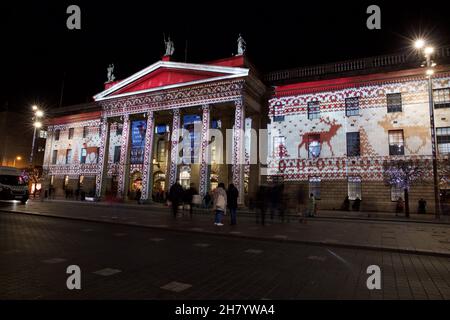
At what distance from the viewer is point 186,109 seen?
27.8 m

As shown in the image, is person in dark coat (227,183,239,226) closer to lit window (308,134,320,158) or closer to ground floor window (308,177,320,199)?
ground floor window (308,177,320,199)

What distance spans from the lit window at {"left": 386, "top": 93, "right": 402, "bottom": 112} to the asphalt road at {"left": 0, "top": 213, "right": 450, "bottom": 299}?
19.1 metres

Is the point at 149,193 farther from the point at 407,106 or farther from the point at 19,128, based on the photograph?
the point at 19,128

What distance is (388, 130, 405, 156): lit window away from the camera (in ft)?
72.8

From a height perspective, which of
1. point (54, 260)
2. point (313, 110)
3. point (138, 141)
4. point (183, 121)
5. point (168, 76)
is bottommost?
point (54, 260)

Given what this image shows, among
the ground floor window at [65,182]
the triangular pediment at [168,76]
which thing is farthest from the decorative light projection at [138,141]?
the ground floor window at [65,182]

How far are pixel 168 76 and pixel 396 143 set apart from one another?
2160 centimetres

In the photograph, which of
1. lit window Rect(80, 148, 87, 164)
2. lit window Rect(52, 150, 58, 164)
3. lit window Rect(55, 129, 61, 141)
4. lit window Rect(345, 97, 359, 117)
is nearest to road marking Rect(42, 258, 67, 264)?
lit window Rect(345, 97, 359, 117)

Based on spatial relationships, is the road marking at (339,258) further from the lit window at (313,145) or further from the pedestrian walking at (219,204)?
the lit window at (313,145)

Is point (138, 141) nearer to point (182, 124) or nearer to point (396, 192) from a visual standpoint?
point (182, 124)

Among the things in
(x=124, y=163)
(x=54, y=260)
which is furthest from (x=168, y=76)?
(x=54, y=260)

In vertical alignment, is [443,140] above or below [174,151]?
above

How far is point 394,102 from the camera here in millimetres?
22781
